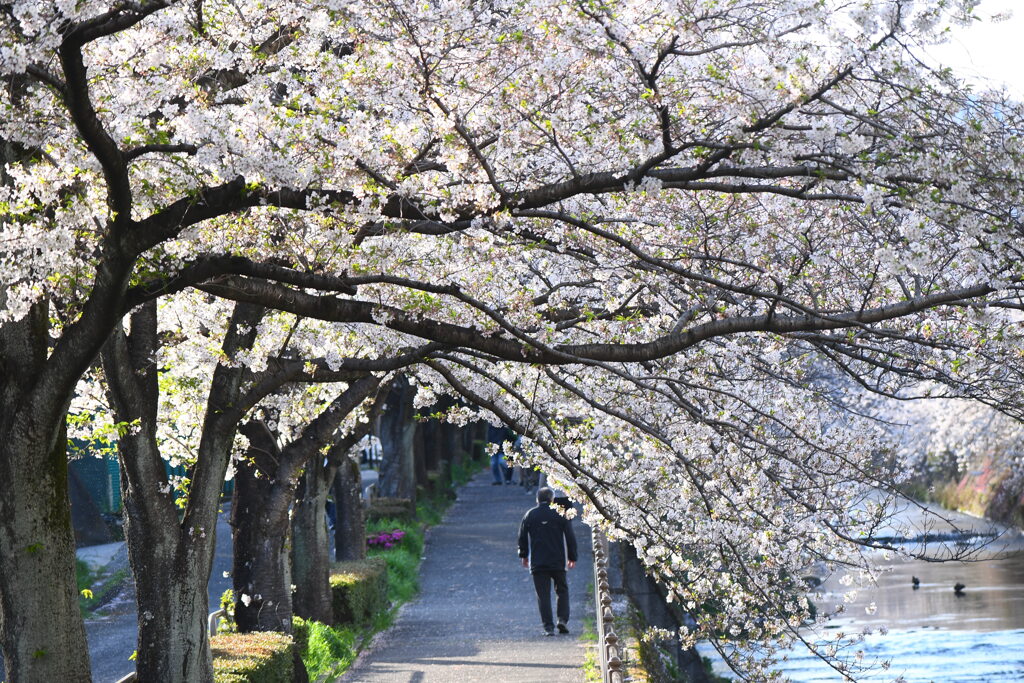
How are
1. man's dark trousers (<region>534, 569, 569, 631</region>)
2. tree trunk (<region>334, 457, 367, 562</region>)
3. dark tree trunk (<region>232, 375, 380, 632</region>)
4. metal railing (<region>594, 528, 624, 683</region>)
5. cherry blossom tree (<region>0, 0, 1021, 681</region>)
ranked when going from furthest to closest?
tree trunk (<region>334, 457, 367, 562</region>) < man's dark trousers (<region>534, 569, 569, 631</region>) < dark tree trunk (<region>232, 375, 380, 632</region>) < metal railing (<region>594, 528, 624, 683</region>) < cherry blossom tree (<region>0, 0, 1021, 681</region>)

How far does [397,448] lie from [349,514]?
27.1 ft

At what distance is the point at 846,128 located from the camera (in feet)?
20.4

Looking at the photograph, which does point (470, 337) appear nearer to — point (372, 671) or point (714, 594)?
point (714, 594)

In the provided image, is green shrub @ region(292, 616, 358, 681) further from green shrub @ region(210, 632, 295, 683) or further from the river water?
the river water

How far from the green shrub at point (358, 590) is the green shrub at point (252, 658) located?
421 cm

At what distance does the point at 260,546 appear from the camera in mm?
12305

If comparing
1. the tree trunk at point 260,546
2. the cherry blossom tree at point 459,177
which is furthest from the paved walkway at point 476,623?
the cherry blossom tree at point 459,177

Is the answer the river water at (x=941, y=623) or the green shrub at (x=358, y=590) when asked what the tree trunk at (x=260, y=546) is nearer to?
the green shrub at (x=358, y=590)

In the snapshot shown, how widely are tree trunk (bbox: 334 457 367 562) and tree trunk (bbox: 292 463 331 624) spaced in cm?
303

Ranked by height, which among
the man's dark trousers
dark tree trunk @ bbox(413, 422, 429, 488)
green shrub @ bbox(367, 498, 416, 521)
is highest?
dark tree trunk @ bbox(413, 422, 429, 488)

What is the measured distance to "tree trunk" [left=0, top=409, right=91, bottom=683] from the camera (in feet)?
23.8

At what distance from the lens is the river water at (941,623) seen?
20812 millimetres

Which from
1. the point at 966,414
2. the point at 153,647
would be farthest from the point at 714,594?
the point at 966,414

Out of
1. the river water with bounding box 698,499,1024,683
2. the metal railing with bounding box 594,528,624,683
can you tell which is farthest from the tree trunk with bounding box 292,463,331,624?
the river water with bounding box 698,499,1024,683
